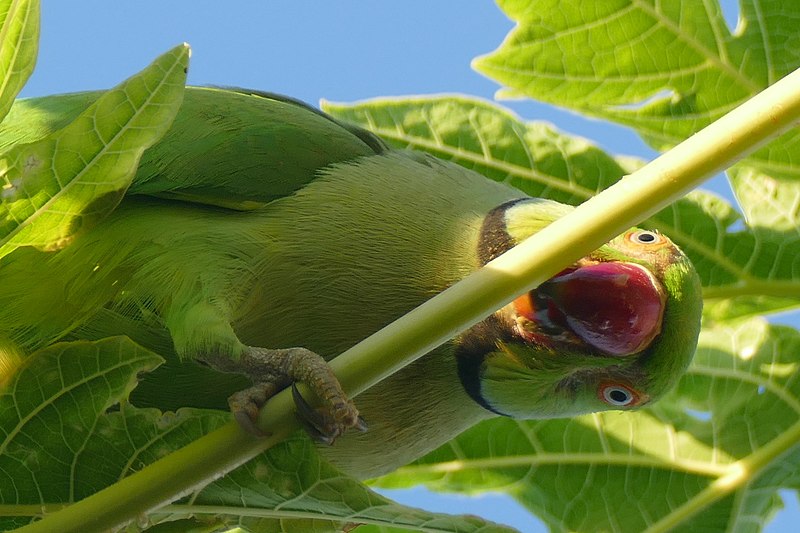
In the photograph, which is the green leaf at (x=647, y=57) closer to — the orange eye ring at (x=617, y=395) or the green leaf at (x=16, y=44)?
the orange eye ring at (x=617, y=395)

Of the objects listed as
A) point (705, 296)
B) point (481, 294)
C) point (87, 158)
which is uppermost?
point (87, 158)

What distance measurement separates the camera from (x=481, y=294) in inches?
77.4

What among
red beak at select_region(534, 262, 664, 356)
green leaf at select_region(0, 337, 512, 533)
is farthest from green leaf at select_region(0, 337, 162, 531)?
red beak at select_region(534, 262, 664, 356)

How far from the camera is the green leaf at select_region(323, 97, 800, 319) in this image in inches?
139

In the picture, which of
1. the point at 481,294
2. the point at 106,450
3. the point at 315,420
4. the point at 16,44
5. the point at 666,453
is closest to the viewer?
the point at 481,294

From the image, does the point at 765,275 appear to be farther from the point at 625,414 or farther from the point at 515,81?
the point at 515,81

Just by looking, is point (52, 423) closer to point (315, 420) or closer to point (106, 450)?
point (106, 450)

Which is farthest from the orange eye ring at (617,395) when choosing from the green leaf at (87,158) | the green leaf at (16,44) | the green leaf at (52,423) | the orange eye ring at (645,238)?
the green leaf at (16,44)

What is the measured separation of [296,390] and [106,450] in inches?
22.8

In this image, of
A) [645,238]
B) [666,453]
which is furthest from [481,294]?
[666,453]

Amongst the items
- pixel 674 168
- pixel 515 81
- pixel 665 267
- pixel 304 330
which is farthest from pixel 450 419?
pixel 674 168

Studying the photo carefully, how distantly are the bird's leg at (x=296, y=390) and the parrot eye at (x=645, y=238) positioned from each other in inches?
40.9

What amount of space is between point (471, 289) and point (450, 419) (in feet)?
3.74

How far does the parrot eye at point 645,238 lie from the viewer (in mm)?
2939
